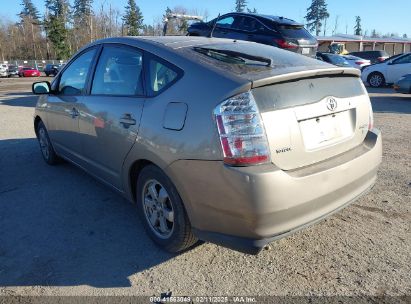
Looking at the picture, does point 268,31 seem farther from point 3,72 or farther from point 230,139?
point 3,72

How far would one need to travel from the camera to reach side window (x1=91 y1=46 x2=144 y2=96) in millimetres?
3227

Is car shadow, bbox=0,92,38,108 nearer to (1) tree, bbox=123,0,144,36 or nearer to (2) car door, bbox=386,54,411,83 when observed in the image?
(2) car door, bbox=386,54,411,83

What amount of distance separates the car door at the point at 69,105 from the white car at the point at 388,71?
1490cm

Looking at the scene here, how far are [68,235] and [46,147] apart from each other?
7.90ft

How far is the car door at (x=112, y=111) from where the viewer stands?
10.3 feet

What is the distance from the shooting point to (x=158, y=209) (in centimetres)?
304

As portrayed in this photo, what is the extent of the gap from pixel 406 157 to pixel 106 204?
13.7ft

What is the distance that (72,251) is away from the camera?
3.10 metres

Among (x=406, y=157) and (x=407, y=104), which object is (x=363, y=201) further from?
(x=407, y=104)

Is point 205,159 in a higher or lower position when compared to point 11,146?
higher

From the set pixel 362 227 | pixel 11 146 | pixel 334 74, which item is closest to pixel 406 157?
pixel 362 227

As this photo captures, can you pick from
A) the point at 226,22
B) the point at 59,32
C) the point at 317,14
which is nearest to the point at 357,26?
the point at 317,14

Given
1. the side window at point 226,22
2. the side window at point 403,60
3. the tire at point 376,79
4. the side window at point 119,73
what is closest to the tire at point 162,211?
the side window at point 119,73

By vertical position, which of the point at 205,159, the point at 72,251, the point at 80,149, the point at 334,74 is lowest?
the point at 72,251
